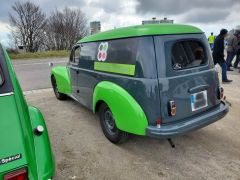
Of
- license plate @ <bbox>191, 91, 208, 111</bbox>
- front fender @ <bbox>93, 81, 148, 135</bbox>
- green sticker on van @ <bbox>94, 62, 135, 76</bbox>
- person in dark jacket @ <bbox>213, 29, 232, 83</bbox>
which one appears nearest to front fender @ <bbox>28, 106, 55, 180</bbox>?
front fender @ <bbox>93, 81, 148, 135</bbox>

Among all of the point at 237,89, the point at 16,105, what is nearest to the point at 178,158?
the point at 16,105

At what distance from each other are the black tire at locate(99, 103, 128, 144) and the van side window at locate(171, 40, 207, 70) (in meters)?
1.31

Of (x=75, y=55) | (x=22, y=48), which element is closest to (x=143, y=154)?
(x=75, y=55)

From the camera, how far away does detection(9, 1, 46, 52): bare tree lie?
3125 cm

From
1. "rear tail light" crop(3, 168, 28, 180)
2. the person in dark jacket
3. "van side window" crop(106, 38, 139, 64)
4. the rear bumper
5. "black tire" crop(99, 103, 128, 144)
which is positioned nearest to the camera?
"rear tail light" crop(3, 168, 28, 180)

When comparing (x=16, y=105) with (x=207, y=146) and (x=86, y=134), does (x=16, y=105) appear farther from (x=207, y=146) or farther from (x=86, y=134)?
(x=207, y=146)

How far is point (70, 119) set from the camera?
4988 mm

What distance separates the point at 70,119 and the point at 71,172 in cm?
194

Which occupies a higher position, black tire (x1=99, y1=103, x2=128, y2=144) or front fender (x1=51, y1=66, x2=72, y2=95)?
front fender (x1=51, y1=66, x2=72, y2=95)

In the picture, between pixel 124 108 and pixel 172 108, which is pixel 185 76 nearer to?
pixel 172 108

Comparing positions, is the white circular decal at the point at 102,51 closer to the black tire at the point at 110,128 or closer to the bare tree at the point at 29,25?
the black tire at the point at 110,128

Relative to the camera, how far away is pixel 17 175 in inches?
71.8

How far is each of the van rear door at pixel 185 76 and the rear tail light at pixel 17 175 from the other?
5.91 feet

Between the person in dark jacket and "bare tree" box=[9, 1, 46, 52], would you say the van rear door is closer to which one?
the person in dark jacket
